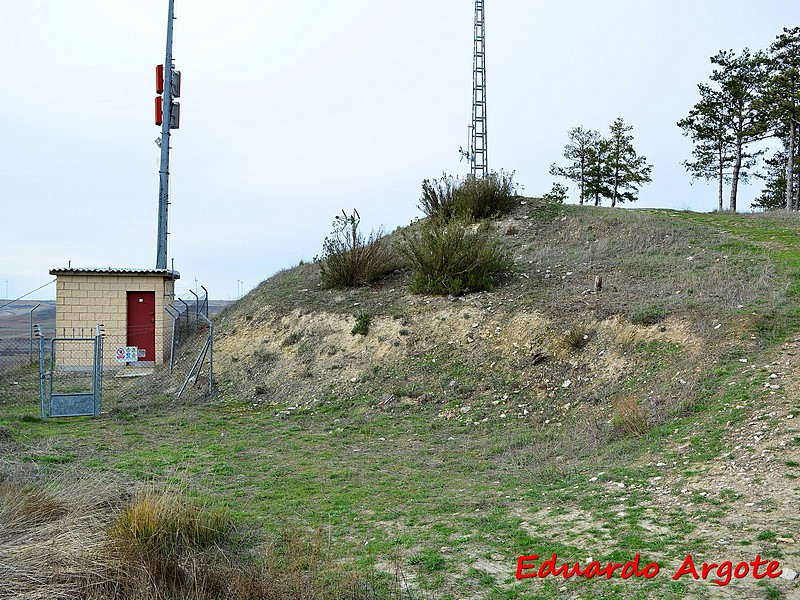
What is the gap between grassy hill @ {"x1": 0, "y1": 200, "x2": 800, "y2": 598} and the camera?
5.15 meters

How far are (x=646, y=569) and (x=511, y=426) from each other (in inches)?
219

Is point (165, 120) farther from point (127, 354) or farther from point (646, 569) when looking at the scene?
point (646, 569)

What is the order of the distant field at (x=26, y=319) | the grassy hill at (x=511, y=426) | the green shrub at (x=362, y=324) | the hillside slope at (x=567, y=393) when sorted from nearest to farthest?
the grassy hill at (x=511, y=426) < the hillside slope at (x=567, y=393) < the green shrub at (x=362, y=324) < the distant field at (x=26, y=319)

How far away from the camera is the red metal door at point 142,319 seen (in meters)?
17.8

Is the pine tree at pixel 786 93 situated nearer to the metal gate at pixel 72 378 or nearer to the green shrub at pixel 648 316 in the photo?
the green shrub at pixel 648 316

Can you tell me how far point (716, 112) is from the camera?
32781mm

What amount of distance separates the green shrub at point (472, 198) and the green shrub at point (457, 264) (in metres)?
4.11

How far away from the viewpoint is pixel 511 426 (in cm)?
1014

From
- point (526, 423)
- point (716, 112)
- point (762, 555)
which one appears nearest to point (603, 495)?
point (762, 555)

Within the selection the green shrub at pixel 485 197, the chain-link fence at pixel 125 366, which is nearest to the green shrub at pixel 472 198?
the green shrub at pixel 485 197

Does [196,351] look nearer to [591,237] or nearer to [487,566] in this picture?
[591,237]

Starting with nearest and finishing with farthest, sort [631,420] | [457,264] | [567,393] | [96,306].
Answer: [631,420] < [567,393] < [457,264] < [96,306]

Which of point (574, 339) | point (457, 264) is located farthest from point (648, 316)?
point (457, 264)

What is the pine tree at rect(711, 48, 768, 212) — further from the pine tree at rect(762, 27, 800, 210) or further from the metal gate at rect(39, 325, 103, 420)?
the metal gate at rect(39, 325, 103, 420)
